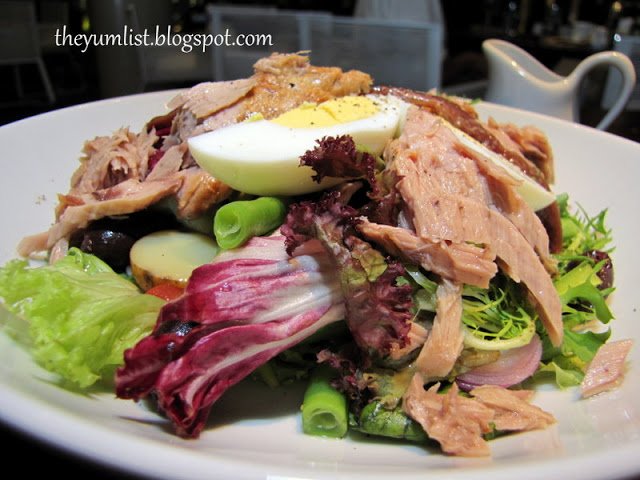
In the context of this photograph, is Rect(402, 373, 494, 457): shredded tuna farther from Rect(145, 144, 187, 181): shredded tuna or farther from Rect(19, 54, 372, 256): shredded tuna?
Rect(145, 144, 187, 181): shredded tuna

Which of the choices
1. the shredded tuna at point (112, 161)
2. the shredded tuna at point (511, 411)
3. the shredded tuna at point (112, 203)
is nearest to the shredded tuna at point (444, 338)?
the shredded tuna at point (511, 411)

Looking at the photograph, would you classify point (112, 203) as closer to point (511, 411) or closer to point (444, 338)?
point (444, 338)

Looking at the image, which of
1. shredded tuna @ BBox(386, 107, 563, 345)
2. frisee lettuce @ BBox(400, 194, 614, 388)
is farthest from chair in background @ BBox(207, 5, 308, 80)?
frisee lettuce @ BBox(400, 194, 614, 388)

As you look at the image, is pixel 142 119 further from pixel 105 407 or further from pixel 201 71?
pixel 201 71

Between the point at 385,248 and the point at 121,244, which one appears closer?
the point at 385,248

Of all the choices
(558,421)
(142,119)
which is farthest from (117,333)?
(142,119)
